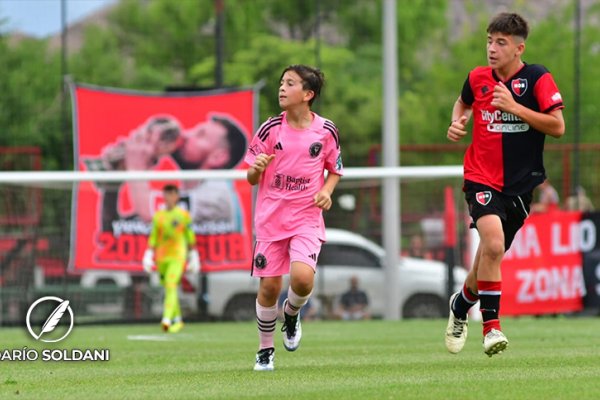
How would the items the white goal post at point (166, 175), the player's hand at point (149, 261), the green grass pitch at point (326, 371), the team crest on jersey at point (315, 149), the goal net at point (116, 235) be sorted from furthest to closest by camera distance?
the goal net at point (116, 235) < the white goal post at point (166, 175) < the player's hand at point (149, 261) < the team crest on jersey at point (315, 149) < the green grass pitch at point (326, 371)

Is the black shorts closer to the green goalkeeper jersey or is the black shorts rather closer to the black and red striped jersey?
the black and red striped jersey

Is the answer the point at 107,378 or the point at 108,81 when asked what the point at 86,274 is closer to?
the point at 107,378

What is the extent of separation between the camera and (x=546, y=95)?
356 inches

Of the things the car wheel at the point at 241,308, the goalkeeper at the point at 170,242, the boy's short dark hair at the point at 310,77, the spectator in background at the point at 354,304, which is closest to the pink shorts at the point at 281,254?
the boy's short dark hair at the point at 310,77

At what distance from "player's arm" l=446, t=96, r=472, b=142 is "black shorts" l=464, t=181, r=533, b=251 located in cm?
35

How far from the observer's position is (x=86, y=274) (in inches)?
801

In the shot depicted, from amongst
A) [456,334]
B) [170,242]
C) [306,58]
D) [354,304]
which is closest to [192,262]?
[170,242]

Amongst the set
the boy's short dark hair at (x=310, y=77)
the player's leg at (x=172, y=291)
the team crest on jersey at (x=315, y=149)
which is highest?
the boy's short dark hair at (x=310, y=77)

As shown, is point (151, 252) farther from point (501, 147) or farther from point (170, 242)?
point (501, 147)

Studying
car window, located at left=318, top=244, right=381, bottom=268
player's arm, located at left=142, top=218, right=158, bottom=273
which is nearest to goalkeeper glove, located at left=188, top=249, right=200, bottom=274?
player's arm, located at left=142, top=218, right=158, bottom=273

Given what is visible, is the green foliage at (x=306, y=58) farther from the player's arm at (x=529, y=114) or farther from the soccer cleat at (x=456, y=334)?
the player's arm at (x=529, y=114)

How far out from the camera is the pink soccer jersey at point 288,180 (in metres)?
9.33

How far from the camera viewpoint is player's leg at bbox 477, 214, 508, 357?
889 cm

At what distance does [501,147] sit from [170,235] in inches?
359
